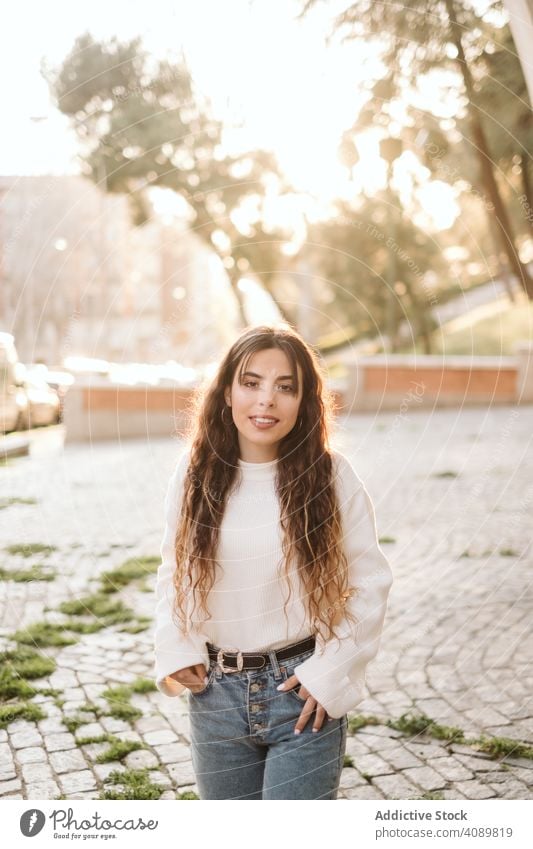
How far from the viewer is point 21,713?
4.13 meters

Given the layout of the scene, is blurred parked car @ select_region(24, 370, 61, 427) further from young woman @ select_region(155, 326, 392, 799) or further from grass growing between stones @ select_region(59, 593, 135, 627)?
young woman @ select_region(155, 326, 392, 799)

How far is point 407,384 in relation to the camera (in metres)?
16.2

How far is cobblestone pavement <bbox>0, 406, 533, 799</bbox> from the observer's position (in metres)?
3.60

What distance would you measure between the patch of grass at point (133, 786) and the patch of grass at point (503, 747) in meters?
1.27

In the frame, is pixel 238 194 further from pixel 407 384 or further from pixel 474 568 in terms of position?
pixel 474 568

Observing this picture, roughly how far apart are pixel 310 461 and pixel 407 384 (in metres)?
14.0

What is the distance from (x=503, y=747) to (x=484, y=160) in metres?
3.40

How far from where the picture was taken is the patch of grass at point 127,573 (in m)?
6.32

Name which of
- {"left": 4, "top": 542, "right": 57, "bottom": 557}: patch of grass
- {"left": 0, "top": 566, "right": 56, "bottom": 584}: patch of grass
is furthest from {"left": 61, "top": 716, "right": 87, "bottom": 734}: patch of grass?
{"left": 4, "top": 542, "right": 57, "bottom": 557}: patch of grass

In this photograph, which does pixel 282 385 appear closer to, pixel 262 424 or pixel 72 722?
pixel 262 424

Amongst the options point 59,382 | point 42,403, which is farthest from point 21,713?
point 42,403

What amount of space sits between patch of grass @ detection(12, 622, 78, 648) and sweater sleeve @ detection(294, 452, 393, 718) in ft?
10.0

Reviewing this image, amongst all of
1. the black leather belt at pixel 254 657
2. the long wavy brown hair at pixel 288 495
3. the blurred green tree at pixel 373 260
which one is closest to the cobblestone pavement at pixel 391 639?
the long wavy brown hair at pixel 288 495
